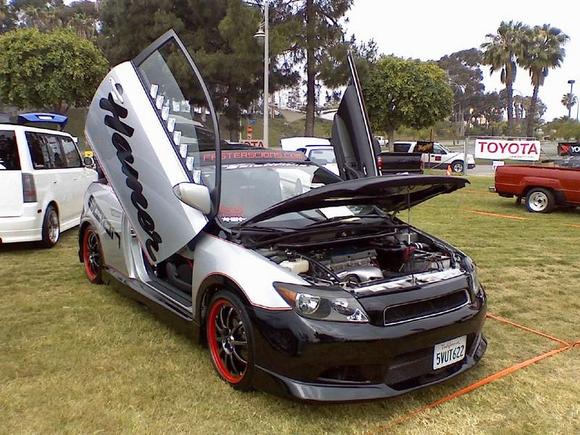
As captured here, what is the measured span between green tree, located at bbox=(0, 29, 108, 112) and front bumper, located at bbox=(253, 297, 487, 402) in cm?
3150

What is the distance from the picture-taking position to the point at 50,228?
23.8ft

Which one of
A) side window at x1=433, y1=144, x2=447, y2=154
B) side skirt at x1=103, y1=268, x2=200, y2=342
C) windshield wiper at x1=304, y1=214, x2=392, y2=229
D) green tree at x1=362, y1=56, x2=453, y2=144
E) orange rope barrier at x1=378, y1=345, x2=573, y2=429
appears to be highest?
green tree at x1=362, y1=56, x2=453, y2=144

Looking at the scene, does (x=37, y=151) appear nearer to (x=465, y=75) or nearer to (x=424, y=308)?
(x=424, y=308)

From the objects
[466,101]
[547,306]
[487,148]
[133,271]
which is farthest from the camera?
[466,101]

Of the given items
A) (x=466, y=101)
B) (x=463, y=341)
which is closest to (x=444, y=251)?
(x=463, y=341)

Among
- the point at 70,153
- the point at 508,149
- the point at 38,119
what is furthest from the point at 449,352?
the point at 508,149

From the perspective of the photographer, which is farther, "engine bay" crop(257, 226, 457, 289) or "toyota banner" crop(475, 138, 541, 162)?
"toyota banner" crop(475, 138, 541, 162)

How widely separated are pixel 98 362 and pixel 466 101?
9229cm

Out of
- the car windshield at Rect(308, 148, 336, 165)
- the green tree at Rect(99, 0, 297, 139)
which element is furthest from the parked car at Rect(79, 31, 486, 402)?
the green tree at Rect(99, 0, 297, 139)

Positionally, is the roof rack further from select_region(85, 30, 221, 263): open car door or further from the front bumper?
the front bumper

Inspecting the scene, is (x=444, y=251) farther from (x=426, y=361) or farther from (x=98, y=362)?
(x=98, y=362)

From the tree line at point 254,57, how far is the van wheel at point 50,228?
581 inches

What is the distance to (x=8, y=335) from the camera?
13.5 ft

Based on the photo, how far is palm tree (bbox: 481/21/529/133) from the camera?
3966 centimetres
